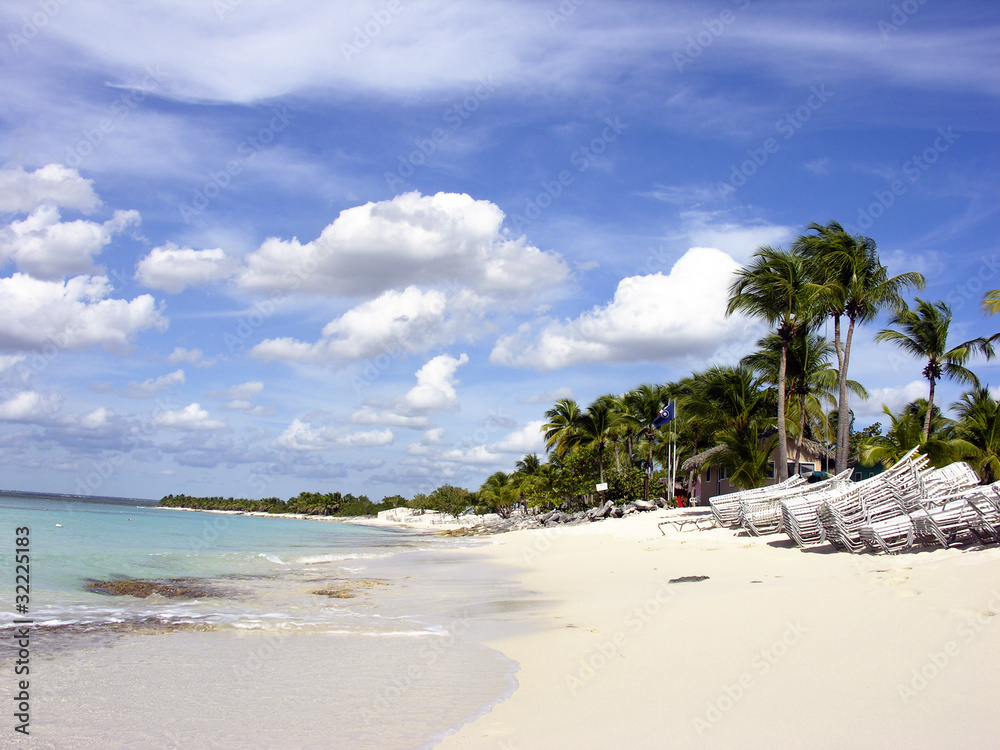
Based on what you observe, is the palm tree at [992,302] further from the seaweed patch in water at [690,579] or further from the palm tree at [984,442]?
the seaweed patch in water at [690,579]

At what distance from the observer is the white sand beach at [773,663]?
423 cm

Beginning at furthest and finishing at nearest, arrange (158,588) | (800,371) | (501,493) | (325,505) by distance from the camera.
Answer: (325,505) → (501,493) → (800,371) → (158,588)

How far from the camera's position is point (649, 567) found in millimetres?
13703

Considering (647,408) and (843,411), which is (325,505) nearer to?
(647,408)

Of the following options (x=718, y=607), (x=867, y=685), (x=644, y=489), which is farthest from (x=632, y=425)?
(x=867, y=685)

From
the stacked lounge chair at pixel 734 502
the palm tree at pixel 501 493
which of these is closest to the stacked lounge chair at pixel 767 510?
the stacked lounge chair at pixel 734 502
